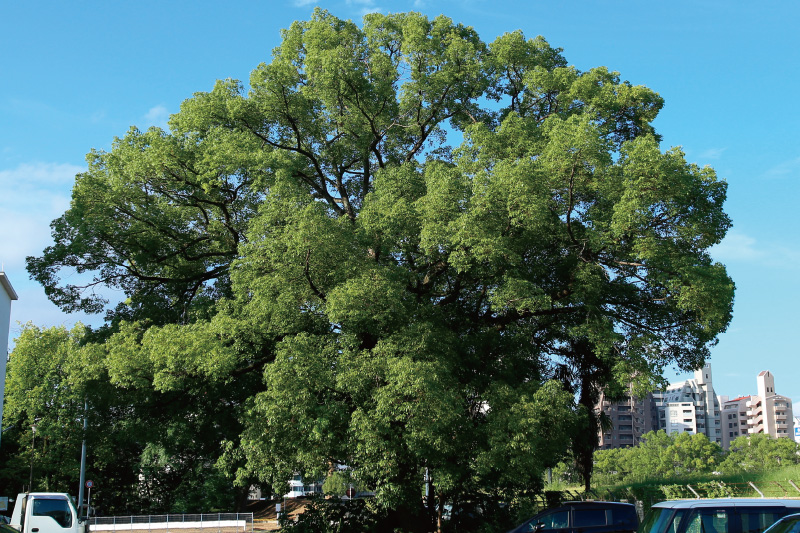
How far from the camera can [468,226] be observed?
16.8 meters

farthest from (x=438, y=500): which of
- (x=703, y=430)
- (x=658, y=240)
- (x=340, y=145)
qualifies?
(x=703, y=430)

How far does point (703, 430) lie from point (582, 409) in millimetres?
133634

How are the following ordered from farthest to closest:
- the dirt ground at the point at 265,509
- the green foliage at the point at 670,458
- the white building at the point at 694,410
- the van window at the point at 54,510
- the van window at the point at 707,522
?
the white building at the point at 694,410 < the green foliage at the point at 670,458 < the dirt ground at the point at 265,509 < the van window at the point at 54,510 < the van window at the point at 707,522

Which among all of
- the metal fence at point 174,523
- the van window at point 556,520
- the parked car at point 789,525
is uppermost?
the parked car at point 789,525

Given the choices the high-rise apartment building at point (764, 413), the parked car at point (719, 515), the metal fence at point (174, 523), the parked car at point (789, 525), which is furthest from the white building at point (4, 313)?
the high-rise apartment building at point (764, 413)

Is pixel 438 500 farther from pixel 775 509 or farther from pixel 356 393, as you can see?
pixel 775 509

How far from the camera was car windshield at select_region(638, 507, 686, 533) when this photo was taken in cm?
1110

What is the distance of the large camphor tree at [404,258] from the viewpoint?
16891 mm

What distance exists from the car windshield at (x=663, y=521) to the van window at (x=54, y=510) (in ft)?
62.0

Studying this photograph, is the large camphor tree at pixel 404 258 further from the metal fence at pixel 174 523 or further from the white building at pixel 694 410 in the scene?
the white building at pixel 694 410

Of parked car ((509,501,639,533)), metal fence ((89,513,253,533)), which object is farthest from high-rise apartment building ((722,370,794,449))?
parked car ((509,501,639,533))

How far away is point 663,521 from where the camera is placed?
Answer: 11250 millimetres

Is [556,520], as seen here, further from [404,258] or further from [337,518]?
[404,258]

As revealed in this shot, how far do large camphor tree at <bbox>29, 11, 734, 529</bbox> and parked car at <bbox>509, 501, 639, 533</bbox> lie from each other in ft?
3.53
